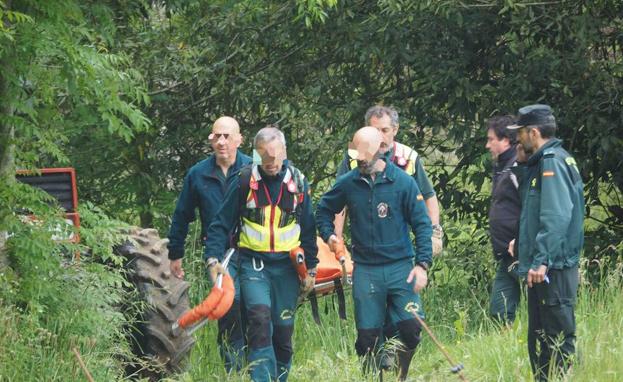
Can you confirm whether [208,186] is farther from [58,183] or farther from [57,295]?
[57,295]

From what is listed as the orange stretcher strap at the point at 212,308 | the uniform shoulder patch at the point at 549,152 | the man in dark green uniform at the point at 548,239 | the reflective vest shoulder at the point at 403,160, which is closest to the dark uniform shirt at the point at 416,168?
the reflective vest shoulder at the point at 403,160

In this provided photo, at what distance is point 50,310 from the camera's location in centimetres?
813

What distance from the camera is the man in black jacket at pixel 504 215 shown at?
9.48 m

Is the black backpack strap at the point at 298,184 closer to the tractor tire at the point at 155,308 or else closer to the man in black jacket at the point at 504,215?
the tractor tire at the point at 155,308

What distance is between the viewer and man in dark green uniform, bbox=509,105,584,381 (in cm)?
723

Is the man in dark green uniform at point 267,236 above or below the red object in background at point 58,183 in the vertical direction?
below

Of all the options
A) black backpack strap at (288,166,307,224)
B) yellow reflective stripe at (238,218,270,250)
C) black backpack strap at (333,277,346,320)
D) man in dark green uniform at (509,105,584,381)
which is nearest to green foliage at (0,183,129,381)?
yellow reflective stripe at (238,218,270,250)

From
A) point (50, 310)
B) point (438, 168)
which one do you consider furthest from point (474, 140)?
point (50, 310)

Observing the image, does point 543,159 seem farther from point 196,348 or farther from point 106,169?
point 106,169

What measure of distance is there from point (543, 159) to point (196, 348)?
3.77 metres

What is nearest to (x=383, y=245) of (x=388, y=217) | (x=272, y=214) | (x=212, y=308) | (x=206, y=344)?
(x=388, y=217)

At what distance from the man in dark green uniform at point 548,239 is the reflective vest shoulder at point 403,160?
1.44m

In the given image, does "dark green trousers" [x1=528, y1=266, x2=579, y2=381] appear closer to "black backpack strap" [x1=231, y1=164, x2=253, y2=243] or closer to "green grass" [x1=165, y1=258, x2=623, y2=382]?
"green grass" [x1=165, y1=258, x2=623, y2=382]

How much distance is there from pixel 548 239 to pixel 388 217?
4.20 ft
